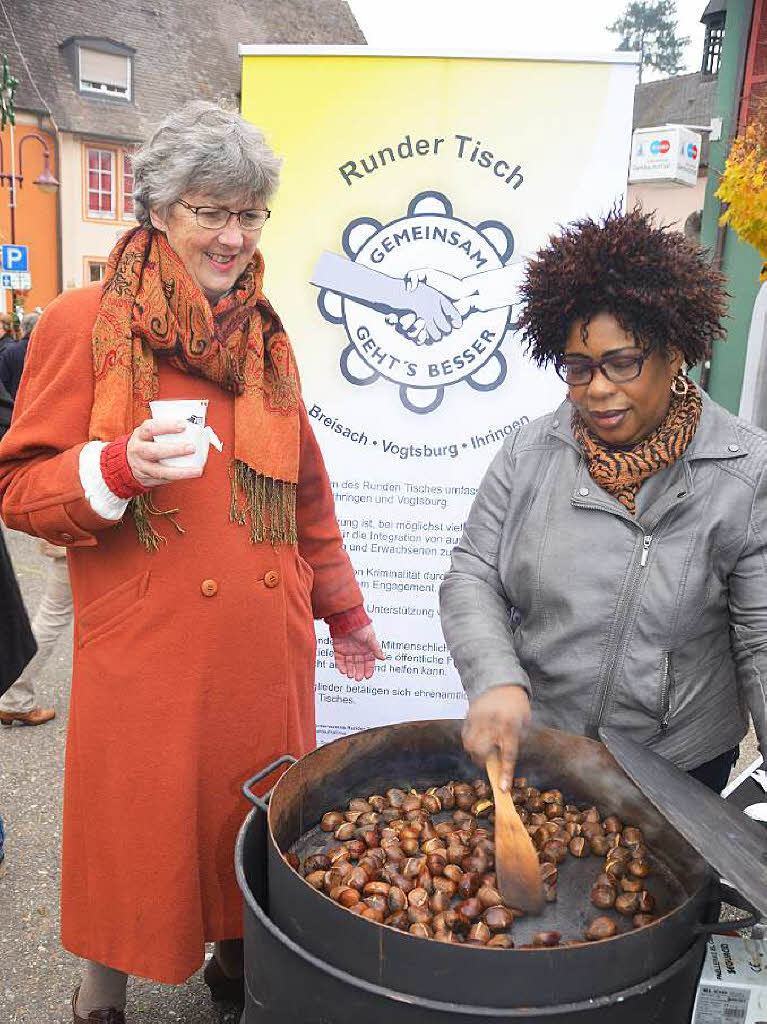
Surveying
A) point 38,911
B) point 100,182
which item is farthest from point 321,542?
point 100,182

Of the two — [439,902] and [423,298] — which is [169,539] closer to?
[439,902]

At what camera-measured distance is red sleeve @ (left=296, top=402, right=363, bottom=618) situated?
233cm

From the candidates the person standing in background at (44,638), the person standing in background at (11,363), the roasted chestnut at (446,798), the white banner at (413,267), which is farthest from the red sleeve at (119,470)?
the person standing in background at (11,363)

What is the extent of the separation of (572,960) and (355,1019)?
1.09 ft

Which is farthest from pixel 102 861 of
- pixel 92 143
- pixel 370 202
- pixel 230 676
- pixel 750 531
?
pixel 92 143

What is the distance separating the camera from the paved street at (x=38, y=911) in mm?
2471

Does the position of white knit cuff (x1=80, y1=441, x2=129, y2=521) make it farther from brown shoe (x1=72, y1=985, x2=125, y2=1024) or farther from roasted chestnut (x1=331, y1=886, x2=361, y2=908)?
brown shoe (x1=72, y1=985, x2=125, y2=1024)

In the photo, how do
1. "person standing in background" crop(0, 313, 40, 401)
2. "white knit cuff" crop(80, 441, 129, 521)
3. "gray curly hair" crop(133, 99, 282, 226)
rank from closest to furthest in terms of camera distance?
"white knit cuff" crop(80, 441, 129, 521) → "gray curly hair" crop(133, 99, 282, 226) → "person standing in background" crop(0, 313, 40, 401)

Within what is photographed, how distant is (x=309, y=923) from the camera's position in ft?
4.38

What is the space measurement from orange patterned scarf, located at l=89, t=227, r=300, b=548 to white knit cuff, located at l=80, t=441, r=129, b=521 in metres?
0.05

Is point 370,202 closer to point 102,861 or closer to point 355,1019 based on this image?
point 102,861

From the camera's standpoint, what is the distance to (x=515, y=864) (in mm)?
1501

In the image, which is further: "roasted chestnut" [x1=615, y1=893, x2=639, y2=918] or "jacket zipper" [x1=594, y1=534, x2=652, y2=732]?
"jacket zipper" [x1=594, y1=534, x2=652, y2=732]

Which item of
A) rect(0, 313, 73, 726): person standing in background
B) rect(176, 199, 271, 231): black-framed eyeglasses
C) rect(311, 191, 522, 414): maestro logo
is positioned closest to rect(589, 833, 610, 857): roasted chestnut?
rect(176, 199, 271, 231): black-framed eyeglasses
